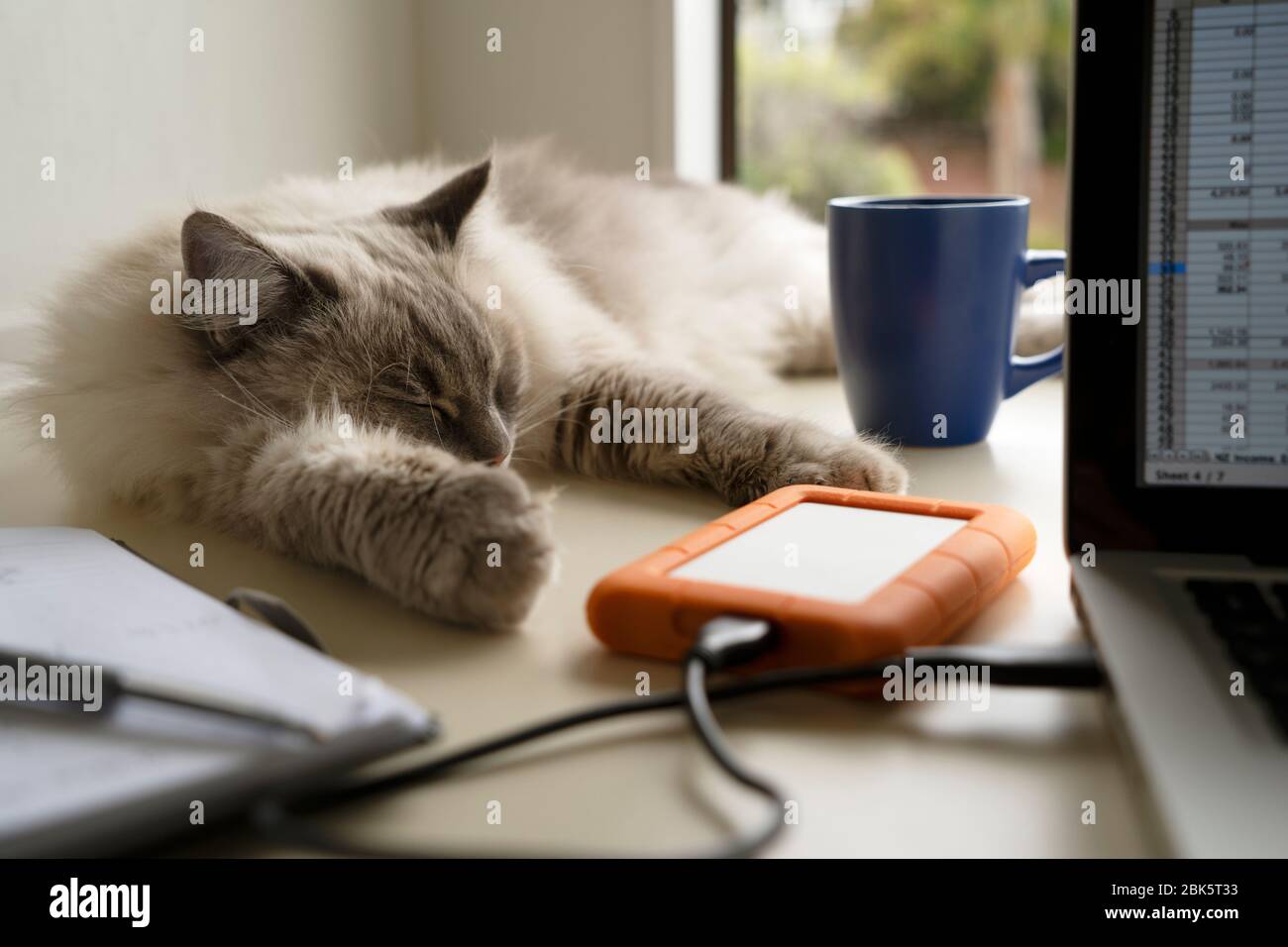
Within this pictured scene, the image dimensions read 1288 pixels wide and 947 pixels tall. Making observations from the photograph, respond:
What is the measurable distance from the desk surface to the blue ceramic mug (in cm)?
34

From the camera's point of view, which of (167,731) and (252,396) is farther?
(252,396)

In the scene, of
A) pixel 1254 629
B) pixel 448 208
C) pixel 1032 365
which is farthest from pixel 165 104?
pixel 1254 629

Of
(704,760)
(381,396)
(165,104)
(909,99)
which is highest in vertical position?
(909,99)

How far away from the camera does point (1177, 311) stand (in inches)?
26.2

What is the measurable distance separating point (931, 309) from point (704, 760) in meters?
0.69

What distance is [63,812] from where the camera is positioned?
458 millimetres

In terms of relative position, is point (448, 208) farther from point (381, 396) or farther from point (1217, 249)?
point (1217, 249)

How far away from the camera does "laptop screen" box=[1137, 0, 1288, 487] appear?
646 mm

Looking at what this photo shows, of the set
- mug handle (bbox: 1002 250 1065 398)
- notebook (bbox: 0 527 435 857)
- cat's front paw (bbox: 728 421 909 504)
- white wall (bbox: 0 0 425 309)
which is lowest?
notebook (bbox: 0 527 435 857)

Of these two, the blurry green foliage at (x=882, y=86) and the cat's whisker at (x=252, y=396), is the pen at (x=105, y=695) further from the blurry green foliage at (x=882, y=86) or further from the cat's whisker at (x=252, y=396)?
the blurry green foliage at (x=882, y=86)

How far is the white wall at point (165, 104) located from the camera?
1.36 meters

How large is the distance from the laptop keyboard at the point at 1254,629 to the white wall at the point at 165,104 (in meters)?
0.98

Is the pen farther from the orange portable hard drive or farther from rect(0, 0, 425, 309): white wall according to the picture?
rect(0, 0, 425, 309): white wall

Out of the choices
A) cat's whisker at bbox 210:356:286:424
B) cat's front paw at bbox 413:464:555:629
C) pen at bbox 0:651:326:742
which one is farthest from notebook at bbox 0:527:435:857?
cat's whisker at bbox 210:356:286:424
